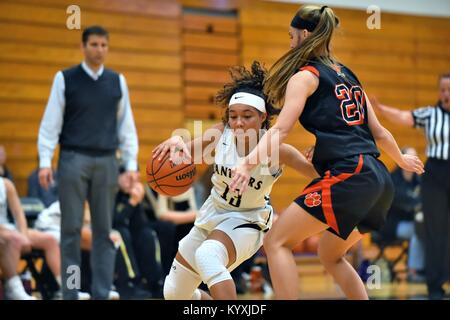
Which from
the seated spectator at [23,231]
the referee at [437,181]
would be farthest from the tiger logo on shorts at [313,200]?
the referee at [437,181]

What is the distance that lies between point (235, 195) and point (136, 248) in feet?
11.9

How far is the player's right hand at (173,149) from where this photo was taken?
4320 millimetres

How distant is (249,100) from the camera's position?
4.34 m

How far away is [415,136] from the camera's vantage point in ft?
42.0

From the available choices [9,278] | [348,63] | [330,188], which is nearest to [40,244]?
[9,278]

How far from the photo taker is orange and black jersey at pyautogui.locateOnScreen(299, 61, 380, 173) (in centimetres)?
382

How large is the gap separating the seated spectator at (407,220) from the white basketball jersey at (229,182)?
16.8ft

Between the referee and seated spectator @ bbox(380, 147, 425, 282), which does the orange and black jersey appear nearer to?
the referee

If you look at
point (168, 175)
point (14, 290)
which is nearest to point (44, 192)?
point (14, 290)

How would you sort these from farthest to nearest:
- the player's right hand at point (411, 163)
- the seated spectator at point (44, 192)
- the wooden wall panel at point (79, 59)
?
1. the wooden wall panel at point (79, 59)
2. the seated spectator at point (44, 192)
3. the player's right hand at point (411, 163)

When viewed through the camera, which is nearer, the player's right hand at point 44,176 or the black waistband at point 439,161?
the player's right hand at point 44,176

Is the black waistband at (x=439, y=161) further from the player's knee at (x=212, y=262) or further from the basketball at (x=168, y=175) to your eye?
the player's knee at (x=212, y=262)

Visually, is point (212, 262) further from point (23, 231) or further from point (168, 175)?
point (23, 231)
